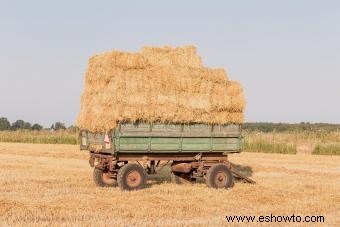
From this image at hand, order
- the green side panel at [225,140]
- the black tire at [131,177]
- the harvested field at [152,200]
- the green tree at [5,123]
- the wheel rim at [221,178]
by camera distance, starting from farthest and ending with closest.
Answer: the green tree at [5,123]
the green side panel at [225,140]
the wheel rim at [221,178]
the black tire at [131,177]
the harvested field at [152,200]

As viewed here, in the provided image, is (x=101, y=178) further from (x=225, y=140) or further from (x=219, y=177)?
(x=225, y=140)

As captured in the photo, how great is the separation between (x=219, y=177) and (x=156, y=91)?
2.95 m

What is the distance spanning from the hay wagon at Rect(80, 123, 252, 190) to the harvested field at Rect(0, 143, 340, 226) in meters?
0.47

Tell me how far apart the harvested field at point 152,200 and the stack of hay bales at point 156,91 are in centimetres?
186

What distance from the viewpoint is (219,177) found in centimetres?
1731

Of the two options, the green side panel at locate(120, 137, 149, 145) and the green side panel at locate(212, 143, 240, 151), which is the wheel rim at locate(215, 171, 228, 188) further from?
the green side panel at locate(120, 137, 149, 145)

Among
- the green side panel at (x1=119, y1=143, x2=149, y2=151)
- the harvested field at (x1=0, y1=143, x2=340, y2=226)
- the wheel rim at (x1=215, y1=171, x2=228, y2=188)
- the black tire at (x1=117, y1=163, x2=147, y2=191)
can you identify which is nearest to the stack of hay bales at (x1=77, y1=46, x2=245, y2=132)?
the green side panel at (x1=119, y1=143, x2=149, y2=151)

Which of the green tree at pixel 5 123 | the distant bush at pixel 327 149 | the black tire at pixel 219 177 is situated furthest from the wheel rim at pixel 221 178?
the green tree at pixel 5 123

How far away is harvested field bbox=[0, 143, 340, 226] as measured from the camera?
11.3 m

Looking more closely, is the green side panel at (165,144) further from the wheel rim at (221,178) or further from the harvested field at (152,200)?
the wheel rim at (221,178)

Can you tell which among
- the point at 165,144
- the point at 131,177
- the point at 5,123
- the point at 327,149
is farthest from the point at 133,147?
the point at 5,123

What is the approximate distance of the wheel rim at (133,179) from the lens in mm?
16062

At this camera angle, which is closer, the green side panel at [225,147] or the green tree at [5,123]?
the green side panel at [225,147]

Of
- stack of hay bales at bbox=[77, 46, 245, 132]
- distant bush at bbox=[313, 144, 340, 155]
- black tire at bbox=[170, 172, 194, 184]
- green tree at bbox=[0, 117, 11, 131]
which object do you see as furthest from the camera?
green tree at bbox=[0, 117, 11, 131]
